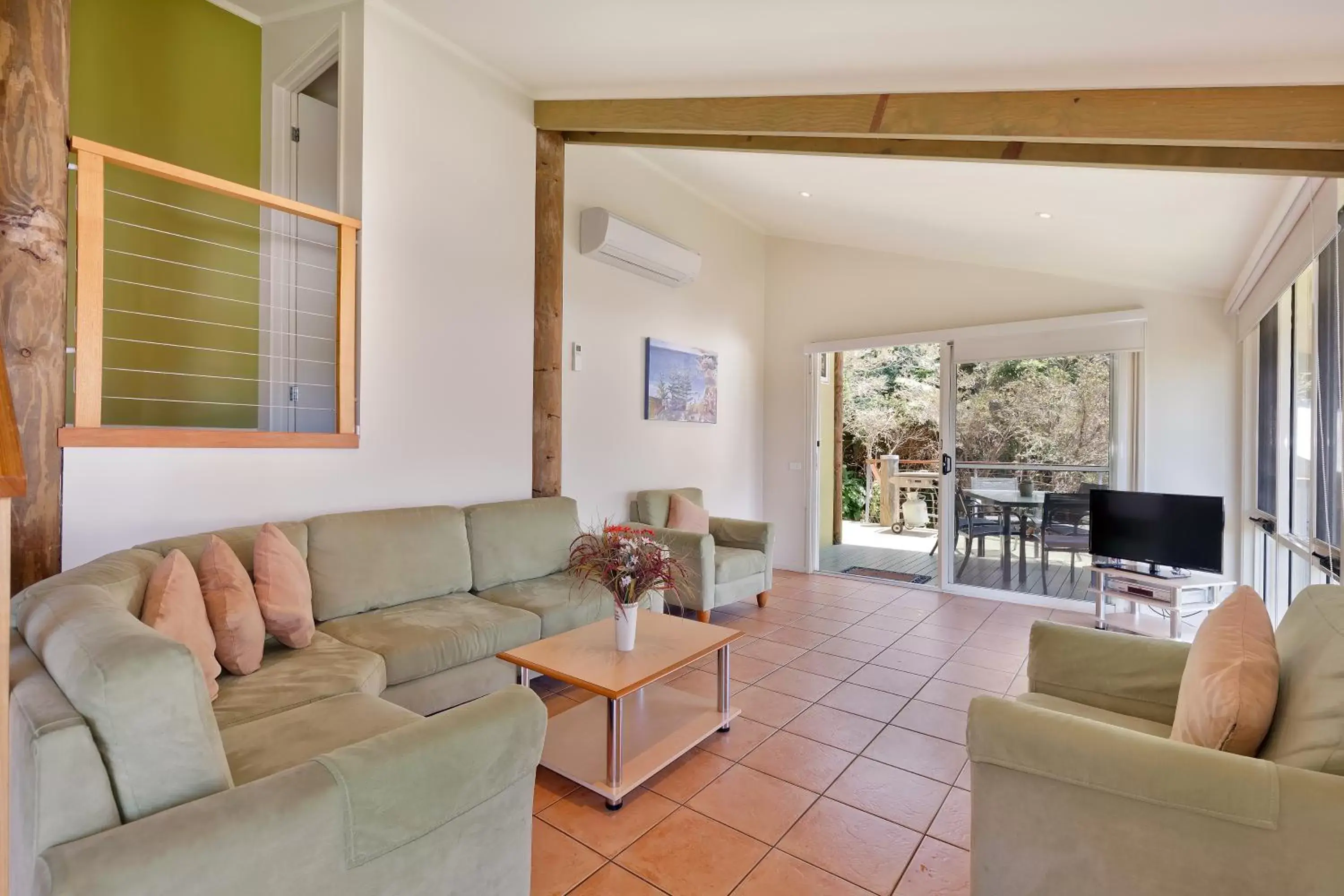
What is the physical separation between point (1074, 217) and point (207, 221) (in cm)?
466

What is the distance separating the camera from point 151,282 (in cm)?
314

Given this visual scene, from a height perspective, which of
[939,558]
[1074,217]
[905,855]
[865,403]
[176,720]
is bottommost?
[905,855]

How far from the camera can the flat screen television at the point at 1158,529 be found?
353 cm

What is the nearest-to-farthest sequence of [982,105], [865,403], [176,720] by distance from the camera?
[176,720]
[982,105]
[865,403]

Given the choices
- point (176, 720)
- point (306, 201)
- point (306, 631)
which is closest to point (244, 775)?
point (176, 720)

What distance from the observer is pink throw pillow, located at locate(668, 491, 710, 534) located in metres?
4.67

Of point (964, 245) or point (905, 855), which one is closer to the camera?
point (905, 855)

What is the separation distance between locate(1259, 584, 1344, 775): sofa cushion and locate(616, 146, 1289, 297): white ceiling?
2.05 m

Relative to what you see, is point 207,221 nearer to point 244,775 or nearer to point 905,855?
point 244,775

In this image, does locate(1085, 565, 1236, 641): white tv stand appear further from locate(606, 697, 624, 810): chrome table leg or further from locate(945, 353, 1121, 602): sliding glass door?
locate(606, 697, 624, 810): chrome table leg

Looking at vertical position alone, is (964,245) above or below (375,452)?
above

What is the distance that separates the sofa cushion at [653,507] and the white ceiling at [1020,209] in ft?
7.85

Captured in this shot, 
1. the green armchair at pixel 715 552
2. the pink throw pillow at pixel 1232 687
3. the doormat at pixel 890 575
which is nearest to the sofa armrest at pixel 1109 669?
the pink throw pillow at pixel 1232 687

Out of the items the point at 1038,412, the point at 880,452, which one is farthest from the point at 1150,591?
the point at 880,452
